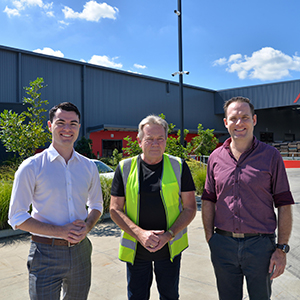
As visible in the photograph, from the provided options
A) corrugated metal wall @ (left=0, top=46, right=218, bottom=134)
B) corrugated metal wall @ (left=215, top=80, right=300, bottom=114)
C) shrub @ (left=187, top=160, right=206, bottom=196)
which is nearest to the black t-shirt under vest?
shrub @ (left=187, top=160, right=206, bottom=196)

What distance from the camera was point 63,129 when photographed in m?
2.26

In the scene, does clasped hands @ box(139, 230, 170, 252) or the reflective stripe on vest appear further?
the reflective stripe on vest

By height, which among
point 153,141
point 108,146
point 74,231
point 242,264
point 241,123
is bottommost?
point 242,264

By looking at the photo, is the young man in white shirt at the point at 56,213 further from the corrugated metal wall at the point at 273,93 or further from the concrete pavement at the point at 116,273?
the corrugated metal wall at the point at 273,93

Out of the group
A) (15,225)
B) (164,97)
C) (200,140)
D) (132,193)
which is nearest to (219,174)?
(132,193)

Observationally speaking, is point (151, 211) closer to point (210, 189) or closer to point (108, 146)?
point (210, 189)

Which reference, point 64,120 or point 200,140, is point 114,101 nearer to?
point 200,140

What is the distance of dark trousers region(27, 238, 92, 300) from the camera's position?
2.04 metres

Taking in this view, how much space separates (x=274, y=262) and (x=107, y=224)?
5.00 m

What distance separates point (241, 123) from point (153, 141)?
0.77 metres

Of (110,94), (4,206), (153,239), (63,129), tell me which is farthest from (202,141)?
(110,94)

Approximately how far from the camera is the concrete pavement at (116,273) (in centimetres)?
341

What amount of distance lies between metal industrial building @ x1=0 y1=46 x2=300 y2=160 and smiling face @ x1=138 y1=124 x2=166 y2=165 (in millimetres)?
14441

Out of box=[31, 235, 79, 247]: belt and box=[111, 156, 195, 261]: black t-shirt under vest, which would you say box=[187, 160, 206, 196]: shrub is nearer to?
box=[111, 156, 195, 261]: black t-shirt under vest
